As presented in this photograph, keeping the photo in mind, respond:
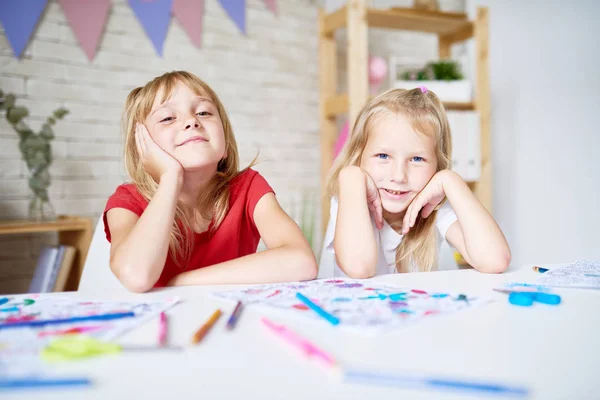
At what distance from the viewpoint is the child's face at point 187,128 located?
1082mm

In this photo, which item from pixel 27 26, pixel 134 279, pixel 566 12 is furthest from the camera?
pixel 566 12

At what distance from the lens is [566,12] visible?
2.51 meters

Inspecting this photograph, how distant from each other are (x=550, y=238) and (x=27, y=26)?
2645mm

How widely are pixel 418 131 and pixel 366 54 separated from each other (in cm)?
136

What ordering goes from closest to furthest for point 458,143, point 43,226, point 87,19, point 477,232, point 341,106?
point 477,232, point 43,226, point 87,19, point 458,143, point 341,106

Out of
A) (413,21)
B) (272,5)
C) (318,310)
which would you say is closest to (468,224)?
(318,310)

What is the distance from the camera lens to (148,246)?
2.76ft

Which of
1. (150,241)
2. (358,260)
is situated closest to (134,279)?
(150,241)

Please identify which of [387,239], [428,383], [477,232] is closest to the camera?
[428,383]

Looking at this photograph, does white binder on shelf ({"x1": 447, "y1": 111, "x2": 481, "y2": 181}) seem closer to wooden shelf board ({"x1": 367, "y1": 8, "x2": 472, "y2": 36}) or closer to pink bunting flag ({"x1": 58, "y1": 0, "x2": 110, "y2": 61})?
wooden shelf board ({"x1": 367, "y1": 8, "x2": 472, "y2": 36})

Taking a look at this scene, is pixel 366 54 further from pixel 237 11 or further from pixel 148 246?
pixel 148 246

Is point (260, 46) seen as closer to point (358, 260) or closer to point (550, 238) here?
point (550, 238)

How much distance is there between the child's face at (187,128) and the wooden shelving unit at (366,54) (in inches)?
53.6

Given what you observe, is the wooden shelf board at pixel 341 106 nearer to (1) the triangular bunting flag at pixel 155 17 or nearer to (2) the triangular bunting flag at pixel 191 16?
(2) the triangular bunting flag at pixel 191 16
